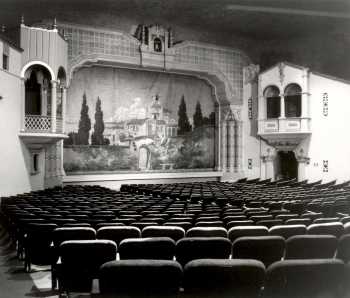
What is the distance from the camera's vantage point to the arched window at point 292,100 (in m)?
23.8

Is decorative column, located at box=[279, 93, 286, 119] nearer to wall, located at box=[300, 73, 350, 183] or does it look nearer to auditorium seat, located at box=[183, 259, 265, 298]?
wall, located at box=[300, 73, 350, 183]

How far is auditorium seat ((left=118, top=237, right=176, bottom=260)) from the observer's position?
4.22 metres

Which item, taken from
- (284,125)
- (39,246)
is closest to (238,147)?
(284,125)

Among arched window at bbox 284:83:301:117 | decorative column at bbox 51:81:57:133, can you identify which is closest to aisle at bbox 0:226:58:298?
decorative column at bbox 51:81:57:133

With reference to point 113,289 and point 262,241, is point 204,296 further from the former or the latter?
point 262,241

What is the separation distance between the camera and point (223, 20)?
23.4 m

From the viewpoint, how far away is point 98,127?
871 inches

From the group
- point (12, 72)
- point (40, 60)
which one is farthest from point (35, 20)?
point (12, 72)

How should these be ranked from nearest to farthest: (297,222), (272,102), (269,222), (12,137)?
(297,222) < (269,222) < (12,137) < (272,102)

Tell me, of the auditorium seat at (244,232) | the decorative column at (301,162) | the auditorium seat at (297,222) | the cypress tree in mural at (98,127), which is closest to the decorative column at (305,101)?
the decorative column at (301,162)

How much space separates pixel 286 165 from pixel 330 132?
164 inches

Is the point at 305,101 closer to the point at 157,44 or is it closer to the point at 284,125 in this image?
the point at 284,125

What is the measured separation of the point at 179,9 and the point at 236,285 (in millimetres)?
21059

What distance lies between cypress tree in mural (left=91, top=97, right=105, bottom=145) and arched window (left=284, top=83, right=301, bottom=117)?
36.2 ft
